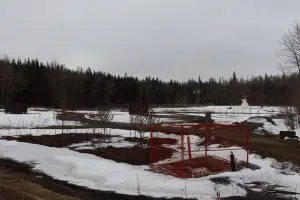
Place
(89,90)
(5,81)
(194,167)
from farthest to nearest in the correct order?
(89,90) < (5,81) < (194,167)

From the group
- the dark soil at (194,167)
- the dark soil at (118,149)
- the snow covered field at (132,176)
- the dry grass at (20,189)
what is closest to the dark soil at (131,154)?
the dark soil at (118,149)

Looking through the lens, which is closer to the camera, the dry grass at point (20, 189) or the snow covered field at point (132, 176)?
the dry grass at point (20, 189)

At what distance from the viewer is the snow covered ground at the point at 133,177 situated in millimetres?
11895

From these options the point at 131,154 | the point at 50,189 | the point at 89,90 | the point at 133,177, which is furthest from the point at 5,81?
the point at 50,189

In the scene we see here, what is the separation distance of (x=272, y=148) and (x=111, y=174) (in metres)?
7.55

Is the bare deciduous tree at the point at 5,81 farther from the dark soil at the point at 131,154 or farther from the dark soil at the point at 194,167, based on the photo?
the dark soil at the point at 194,167

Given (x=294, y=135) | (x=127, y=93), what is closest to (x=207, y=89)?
(x=127, y=93)

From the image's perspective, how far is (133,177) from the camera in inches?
535

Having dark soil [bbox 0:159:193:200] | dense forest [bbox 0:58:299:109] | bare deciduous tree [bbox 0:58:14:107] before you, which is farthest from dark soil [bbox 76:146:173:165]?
bare deciduous tree [bbox 0:58:14:107]

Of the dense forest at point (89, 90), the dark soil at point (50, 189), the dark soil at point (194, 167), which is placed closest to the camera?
the dark soil at point (50, 189)

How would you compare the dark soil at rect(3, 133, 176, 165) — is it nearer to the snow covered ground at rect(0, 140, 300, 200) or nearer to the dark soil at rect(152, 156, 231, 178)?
the snow covered ground at rect(0, 140, 300, 200)

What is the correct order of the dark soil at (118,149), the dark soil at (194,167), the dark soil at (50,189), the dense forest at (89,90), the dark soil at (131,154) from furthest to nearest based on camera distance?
1. the dense forest at (89,90)
2. the dark soil at (118,149)
3. the dark soil at (131,154)
4. the dark soil at (194,167)
5. the dark soil at (50,189)

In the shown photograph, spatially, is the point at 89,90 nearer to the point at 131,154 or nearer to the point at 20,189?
the point at 131,154

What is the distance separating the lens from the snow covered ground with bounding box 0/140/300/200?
1190 centimetres
